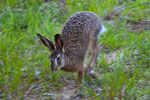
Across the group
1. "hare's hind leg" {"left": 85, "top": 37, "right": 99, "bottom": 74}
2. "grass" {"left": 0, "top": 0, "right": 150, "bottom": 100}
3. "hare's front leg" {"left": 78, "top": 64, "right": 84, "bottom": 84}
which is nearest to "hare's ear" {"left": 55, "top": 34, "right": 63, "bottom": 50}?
"grass" {"left": 0, "top": 0, "right": 150, "bottom": 100}

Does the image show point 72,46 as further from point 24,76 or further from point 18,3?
point 18,3

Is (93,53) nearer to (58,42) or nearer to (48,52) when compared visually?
(48,52)

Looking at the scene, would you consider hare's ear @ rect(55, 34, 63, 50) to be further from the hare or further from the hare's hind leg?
the hare's hind leg

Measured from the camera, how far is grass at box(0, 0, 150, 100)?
4.48m

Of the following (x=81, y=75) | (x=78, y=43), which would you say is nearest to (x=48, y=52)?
(x=78, y=43)

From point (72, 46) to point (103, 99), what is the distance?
4.06ft

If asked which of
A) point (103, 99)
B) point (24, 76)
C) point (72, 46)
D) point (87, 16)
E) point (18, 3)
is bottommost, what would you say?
point (103, 99)

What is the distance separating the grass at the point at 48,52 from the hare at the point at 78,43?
0.18m

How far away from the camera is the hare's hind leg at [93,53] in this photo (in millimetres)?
5187

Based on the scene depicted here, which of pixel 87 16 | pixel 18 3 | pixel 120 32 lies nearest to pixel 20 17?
pixel 18 3

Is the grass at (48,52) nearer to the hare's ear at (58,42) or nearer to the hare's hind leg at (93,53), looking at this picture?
the hare's hind leg at (93,53)

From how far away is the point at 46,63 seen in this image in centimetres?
500

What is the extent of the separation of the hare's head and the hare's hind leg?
587mm

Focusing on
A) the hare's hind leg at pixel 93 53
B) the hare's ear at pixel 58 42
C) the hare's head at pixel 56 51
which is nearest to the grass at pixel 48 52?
the hare's hind leg at pixel 93 53
